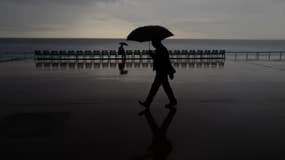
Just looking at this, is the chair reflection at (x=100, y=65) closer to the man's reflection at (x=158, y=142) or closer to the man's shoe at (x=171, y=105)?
the man's shoe at (x=171, y=105)

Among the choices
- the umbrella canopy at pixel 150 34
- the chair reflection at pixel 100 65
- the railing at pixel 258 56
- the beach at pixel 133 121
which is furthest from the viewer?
the railing at pixel 258 56

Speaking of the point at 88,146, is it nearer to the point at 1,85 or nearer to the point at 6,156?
the point at 6,156

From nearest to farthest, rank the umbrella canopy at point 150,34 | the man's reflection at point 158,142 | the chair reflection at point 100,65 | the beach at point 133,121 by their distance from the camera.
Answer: the man's reflection at point 158,142, the beach at point 133,121, the umbrella canopy at point 150,34, the chair reflection at point 100,65

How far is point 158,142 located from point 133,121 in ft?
4.58

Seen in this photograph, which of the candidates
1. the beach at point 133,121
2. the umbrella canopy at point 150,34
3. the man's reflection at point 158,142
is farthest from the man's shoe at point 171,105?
the umbrella canopy at point 150,34

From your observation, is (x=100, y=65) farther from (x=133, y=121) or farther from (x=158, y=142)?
(x=158, y=142)

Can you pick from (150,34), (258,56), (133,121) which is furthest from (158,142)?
→ (258,56)

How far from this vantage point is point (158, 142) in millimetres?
4820

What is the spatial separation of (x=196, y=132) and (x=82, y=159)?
248cm

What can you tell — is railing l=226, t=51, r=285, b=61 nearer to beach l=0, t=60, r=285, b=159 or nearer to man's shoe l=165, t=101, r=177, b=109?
beach l=0, t=60, r=285, b=159

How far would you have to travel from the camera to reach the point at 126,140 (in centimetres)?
489

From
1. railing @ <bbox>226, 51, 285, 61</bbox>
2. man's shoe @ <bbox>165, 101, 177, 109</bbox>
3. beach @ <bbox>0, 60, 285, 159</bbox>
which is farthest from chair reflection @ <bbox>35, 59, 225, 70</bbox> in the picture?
man's shoe @ <bbox>165, 101, 177, 109</bbox>

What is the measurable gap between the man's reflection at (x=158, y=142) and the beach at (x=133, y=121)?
9 centimetres

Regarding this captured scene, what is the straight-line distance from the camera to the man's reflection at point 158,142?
422 cm
